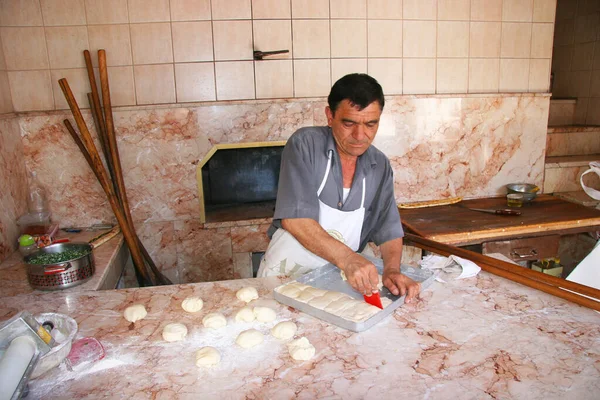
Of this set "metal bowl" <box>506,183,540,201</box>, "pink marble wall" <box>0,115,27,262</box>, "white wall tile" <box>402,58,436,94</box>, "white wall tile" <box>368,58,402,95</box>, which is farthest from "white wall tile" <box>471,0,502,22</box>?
"pink marble wall" <box>0,115,27,262</box>

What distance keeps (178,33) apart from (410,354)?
109 inches

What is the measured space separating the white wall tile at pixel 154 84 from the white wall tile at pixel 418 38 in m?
1.83

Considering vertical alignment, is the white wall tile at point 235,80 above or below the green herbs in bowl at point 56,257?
Result: above

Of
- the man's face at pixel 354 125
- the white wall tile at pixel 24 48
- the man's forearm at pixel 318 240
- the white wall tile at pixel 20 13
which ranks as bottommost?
the man's forearm at pixel 318 240

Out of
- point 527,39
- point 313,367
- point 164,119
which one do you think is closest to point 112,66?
point 164,119

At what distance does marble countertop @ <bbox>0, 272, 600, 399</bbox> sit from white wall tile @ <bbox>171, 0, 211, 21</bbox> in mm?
2241

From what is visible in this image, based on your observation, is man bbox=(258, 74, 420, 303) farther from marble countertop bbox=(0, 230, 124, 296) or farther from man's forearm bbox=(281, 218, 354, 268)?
marble countertop bbox=(0, 230, 124, 296)

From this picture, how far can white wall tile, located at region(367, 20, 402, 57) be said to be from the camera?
3.32m

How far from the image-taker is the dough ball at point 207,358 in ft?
3.91

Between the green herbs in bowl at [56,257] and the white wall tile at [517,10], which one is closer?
the green herbs in bowl at [56,257]

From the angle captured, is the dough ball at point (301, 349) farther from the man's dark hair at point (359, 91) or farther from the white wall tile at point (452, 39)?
the white wall tile at point (452, 39)

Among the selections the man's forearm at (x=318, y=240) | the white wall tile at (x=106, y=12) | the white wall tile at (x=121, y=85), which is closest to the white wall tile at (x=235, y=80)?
the white wall tile at (x=121, y=85)

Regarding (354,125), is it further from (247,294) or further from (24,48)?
(24,48)

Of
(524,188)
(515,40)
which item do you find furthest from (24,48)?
(524,188)
